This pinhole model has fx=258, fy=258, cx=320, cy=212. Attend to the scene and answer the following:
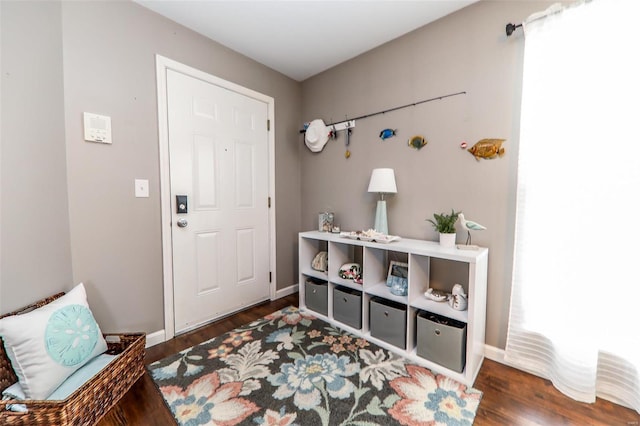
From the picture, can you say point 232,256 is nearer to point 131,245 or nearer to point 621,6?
point 131,245

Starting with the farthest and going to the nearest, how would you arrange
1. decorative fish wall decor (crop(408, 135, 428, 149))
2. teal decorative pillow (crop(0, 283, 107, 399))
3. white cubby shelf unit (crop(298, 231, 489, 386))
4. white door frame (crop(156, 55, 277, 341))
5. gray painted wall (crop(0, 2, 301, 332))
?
decorative fish wall decor (crop(408, 135, 428, 149)) → white door frame (crop(156, 55, 277, 341)) → white cubby shelf unit (crop(298, 231, 489, 386)) → gray painted wall (crop(0, 2, 301, 332)) → teal decorative pillow (crop(0, 283, 107, 399))

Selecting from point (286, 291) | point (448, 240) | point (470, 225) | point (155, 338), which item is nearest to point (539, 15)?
point (470, 225)

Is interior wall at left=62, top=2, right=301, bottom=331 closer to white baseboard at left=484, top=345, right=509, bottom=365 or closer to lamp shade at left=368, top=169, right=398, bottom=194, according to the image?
lamp shade at left=368, top=169, right=398, bottom=194

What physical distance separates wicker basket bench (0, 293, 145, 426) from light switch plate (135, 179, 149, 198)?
709mm

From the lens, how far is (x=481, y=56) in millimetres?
1687

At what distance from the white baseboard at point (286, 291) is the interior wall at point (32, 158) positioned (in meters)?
1.65

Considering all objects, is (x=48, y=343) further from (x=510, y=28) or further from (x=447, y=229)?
(x=510, y=28)

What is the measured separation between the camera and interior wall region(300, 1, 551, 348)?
63.6 inches

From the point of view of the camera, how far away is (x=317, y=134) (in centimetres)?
257

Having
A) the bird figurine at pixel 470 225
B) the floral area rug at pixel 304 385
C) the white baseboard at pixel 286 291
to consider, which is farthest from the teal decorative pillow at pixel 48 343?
the bird figurine at pixel 470 225

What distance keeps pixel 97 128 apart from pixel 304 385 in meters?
1.96

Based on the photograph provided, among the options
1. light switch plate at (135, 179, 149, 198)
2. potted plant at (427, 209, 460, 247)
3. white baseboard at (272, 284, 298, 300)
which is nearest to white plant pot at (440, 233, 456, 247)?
potted plant at (427, 209, 460, 247)

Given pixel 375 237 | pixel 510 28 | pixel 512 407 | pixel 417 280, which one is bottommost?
pixel 512 407

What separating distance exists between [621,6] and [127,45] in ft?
8.96
